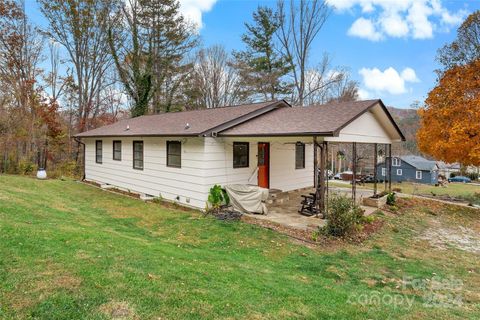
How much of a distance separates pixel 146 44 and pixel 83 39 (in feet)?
14.3


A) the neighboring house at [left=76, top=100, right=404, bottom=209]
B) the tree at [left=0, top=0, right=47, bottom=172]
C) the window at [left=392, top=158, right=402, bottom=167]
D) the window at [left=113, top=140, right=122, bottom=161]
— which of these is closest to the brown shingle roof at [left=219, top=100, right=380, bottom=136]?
the neighboring house at [left=76, top=100, right=404, bottom=209]

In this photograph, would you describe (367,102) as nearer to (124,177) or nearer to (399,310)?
(399,310)

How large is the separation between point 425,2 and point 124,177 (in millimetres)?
15902

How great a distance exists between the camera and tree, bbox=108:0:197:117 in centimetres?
2123

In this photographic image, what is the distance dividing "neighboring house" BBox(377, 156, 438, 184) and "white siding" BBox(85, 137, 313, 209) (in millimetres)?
33609

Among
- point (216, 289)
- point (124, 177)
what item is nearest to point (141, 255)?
point (216, 289)

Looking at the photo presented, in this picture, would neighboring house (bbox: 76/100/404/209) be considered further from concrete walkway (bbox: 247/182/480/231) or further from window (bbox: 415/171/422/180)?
window (bbox: 415/171/422/180)

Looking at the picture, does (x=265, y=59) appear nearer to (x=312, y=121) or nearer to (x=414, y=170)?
(x=312, y=121)

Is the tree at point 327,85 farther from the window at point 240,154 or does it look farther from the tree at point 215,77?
the window at point 240,154

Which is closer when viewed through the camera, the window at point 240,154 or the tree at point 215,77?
the window at point 240,154

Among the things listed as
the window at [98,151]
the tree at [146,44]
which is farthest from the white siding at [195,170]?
the tree at [146,44]

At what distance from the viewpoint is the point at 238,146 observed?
1023 centimetres

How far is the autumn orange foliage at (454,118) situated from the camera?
37.6ft

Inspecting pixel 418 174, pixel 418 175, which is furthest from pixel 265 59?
pixel 418 175
